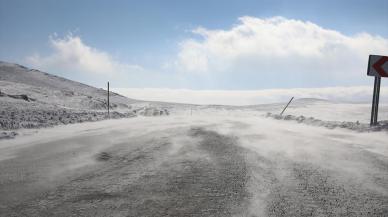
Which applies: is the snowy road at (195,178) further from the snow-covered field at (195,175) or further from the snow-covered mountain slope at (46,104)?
the snow-covered mountain slope at (46,104)

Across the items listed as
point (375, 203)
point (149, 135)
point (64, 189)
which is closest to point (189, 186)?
point (64, 189)

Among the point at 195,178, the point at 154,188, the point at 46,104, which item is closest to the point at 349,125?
the point at 195,178

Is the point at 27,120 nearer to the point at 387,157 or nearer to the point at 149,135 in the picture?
the point at 149,135

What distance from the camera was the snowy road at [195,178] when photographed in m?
4.27

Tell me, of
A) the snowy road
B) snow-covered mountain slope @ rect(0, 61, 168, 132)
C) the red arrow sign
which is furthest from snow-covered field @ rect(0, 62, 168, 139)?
the red arrow sign

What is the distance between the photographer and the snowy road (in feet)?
14.0

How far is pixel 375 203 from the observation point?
→ 4.48m

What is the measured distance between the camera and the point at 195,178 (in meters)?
5.53

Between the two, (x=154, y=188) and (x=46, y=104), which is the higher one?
(x=46, y=104)

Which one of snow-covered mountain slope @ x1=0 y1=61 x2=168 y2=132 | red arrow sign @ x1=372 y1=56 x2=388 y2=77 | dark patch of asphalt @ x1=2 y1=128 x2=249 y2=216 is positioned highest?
red arrow sign @ x1=372 y1=56 x2=388 y2=77

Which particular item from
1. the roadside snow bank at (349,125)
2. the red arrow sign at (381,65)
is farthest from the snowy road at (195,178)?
the red arrow sign at (381,65)

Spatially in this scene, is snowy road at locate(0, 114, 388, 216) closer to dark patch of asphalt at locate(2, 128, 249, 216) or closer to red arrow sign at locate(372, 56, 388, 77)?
dark patch of asphalt at locate(2, 128, 249, 216)

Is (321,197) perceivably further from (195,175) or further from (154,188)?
(154,188)

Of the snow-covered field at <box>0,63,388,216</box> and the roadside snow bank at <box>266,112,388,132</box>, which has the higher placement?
the roadside snow bank at <box>266,112,388,132</box>
